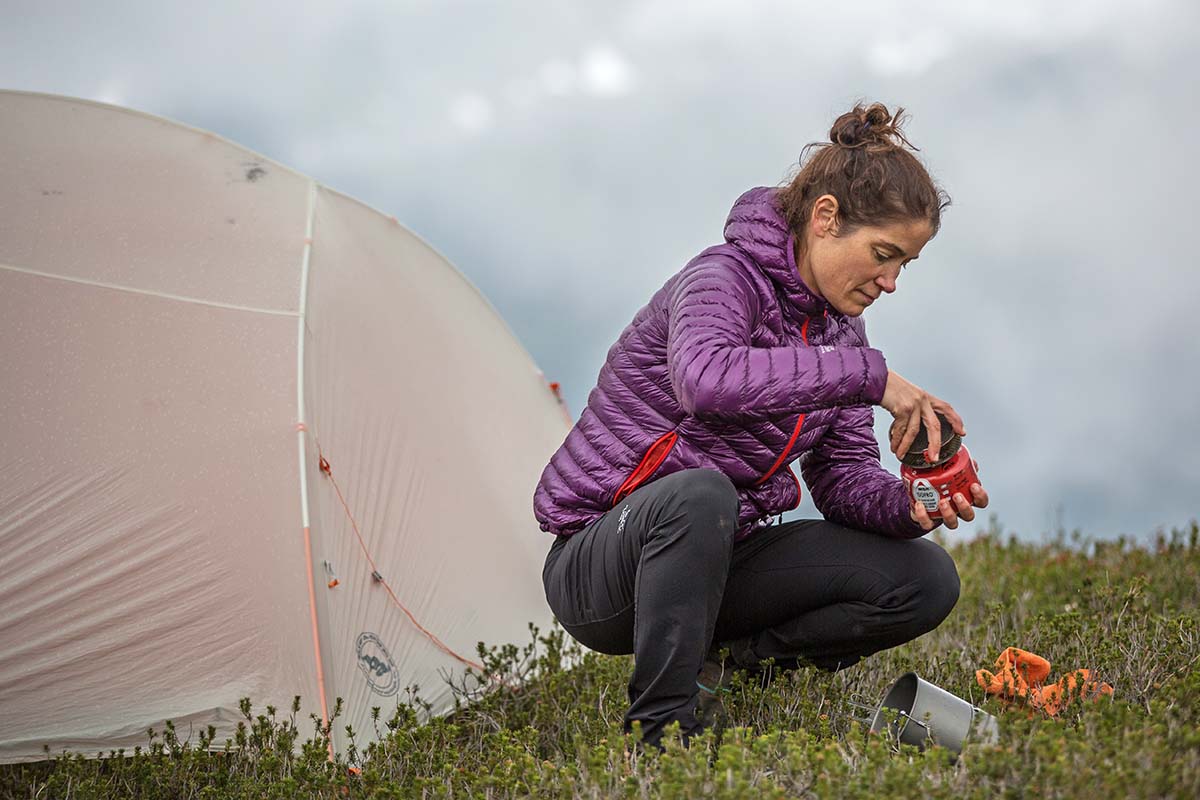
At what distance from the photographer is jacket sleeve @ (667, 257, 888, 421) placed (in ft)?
9.96

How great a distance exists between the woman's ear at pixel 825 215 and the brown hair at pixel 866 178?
0.02 meters

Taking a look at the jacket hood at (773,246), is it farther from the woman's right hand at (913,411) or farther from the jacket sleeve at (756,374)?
the woman's right hand at (913,411)

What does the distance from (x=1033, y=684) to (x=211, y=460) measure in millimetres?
2584

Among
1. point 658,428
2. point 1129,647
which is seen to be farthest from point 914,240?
point 1129,647

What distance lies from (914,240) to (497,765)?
173 centimetres

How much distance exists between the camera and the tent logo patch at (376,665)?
4148 mm

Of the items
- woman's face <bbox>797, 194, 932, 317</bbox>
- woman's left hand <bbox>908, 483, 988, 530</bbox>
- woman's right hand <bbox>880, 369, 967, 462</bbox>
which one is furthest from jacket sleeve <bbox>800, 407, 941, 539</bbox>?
woman's face <bbox>797, 194, 932, 317</bbox>

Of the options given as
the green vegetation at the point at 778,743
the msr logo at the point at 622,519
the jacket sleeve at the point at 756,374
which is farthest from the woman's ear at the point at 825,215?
the green vegetation at the point at 778,743

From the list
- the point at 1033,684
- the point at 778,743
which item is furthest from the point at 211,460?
the point at 1033,684

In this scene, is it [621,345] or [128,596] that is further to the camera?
[128,596]

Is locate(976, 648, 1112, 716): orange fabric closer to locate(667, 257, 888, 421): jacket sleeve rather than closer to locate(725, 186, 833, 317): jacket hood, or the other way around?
locate(667, 257, 888, 421): jacket sleeve

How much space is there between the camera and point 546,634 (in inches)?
197

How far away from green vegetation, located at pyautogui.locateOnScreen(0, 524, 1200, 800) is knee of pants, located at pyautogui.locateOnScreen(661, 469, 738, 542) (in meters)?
0.50

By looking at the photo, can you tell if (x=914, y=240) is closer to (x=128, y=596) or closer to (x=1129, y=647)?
(x=1129, y=647)
